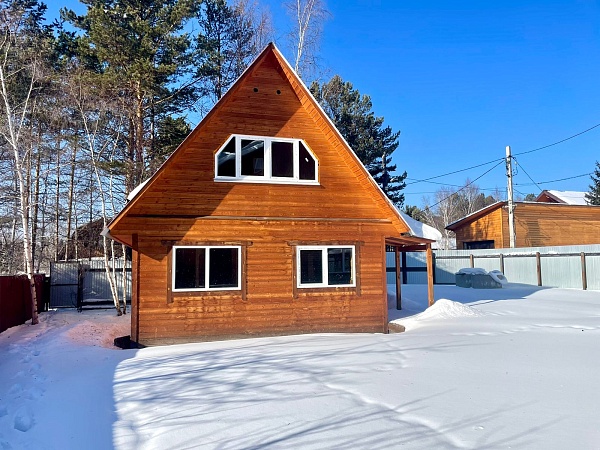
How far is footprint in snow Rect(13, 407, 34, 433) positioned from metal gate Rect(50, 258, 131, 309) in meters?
12.8

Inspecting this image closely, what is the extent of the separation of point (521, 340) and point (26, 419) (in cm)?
799

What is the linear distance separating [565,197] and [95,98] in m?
35.2

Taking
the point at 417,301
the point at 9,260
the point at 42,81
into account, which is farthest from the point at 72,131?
the point at 417,301

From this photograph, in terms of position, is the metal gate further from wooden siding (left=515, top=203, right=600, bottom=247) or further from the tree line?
wooden siding (left=515, top=203, right=600, bottom=247)

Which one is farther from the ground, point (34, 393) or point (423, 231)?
point (423, 231)

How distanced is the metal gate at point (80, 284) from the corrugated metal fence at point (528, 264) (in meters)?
15.9

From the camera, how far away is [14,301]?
40.0 feet

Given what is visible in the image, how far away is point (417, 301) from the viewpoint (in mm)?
16000

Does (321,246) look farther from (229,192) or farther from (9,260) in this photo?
(9,260)

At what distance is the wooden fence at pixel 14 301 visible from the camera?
11.2m

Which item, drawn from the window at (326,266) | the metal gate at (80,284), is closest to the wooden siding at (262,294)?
the window at (326,266)

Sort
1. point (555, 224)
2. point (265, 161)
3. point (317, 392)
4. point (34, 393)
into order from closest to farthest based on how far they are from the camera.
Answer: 1. point (317, 392)
2. point (34, 393)
3. point (265, 161)
4. point (555, 224)

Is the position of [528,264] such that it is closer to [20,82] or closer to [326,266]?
[326,266]

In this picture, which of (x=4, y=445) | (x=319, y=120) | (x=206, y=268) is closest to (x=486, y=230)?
(x=319, y=120)
